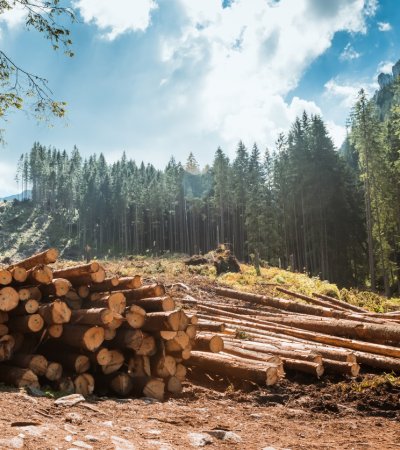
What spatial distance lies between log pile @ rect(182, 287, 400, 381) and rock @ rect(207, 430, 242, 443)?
110 inches

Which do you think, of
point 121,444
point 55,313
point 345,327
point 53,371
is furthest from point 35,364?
point 345,327

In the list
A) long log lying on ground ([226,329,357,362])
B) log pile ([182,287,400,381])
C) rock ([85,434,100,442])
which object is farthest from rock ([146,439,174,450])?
long log lying on ground ([226,329,357,362])

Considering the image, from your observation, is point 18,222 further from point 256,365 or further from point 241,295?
point 256,365

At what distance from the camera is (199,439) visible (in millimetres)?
4824

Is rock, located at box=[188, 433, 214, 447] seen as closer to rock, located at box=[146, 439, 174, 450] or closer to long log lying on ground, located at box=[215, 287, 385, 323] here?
rock, located at box=[146, 439, 174, 450]

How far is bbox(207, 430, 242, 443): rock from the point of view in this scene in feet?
16.1

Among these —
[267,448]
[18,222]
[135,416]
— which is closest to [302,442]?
[267,448]

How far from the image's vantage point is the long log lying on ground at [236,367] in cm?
735

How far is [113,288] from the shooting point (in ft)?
26.9

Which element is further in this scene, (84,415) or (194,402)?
(194,402)

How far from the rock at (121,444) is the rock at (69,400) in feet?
4.99

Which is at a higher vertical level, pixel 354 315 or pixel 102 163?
pixel 102 163

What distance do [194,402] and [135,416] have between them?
145cm

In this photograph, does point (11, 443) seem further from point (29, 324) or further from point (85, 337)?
point (29, 324)
